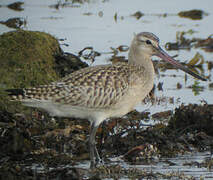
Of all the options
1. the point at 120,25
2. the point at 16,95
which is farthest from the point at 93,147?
the point at 120,25

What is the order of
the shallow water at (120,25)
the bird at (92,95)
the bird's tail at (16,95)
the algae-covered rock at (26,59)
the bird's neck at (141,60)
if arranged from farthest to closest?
the shallow water at (120,25), the algae-covered rock at (26,59), the bird's neck at (141,60), the bird at (92,95), the bird's tail at (16,95)

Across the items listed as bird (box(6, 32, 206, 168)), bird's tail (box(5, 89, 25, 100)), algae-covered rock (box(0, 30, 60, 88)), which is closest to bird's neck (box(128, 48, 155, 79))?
bird (box(6, 32, 206, 168))

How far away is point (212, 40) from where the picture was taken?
14.8 metres

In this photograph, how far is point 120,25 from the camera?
1658 cm

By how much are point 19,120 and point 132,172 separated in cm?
197

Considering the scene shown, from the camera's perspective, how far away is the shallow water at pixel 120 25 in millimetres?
12203

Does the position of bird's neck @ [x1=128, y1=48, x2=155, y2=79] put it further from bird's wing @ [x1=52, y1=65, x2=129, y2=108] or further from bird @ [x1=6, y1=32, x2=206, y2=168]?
bird's wing @ [x1=52, y1=65, x2=129, y2=108]

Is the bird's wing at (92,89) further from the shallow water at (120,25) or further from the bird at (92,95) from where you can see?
the shallow water at (120,25)

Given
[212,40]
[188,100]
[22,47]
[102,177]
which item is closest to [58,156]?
[102,177]

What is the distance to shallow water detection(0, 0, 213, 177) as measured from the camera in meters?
12.2

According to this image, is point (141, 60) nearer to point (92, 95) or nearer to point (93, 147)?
point (92, 95)

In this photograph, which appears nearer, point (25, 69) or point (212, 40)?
point (25, 69)

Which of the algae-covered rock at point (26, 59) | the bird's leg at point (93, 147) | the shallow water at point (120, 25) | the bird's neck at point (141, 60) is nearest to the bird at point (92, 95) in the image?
the bird's leg at point (93, 147)

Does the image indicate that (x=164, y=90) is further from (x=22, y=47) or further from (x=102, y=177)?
(x=102, y=177)
